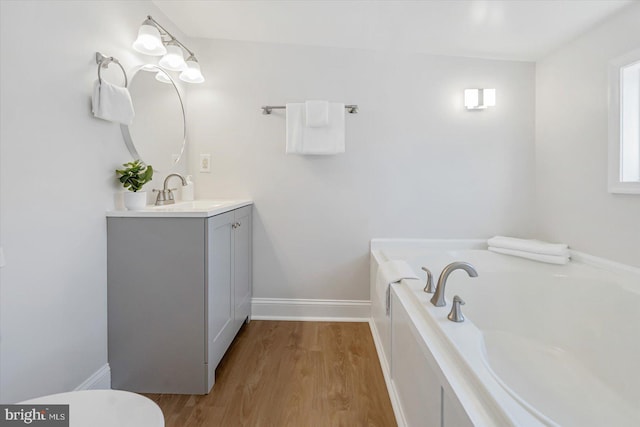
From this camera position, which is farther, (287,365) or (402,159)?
(402,159)

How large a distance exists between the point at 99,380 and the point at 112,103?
1298 mm

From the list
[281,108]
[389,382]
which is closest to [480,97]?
[281,108]

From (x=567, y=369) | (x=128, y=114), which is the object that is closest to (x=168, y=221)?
(x=128, y=114)

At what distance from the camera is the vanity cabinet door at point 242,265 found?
6.42ft

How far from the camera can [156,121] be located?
6.23 feet

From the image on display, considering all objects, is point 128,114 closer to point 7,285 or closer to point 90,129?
point 90,129

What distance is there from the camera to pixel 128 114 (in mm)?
1516

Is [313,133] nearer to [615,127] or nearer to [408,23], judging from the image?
[408,23]

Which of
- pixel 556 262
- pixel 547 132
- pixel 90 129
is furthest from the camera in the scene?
pixel 547 132

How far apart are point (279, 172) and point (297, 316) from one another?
44.7 inches

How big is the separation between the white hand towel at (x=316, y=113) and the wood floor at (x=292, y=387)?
149cm

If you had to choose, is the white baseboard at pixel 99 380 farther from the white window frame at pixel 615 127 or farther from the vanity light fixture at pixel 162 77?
the white window frame at pixel 615 127

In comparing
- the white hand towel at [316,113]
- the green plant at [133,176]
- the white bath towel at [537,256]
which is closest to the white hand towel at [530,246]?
the white bath towel at [537,256]

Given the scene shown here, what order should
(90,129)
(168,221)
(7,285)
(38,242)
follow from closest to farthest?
(7,285), (38,242), (90,129), (168,221)
